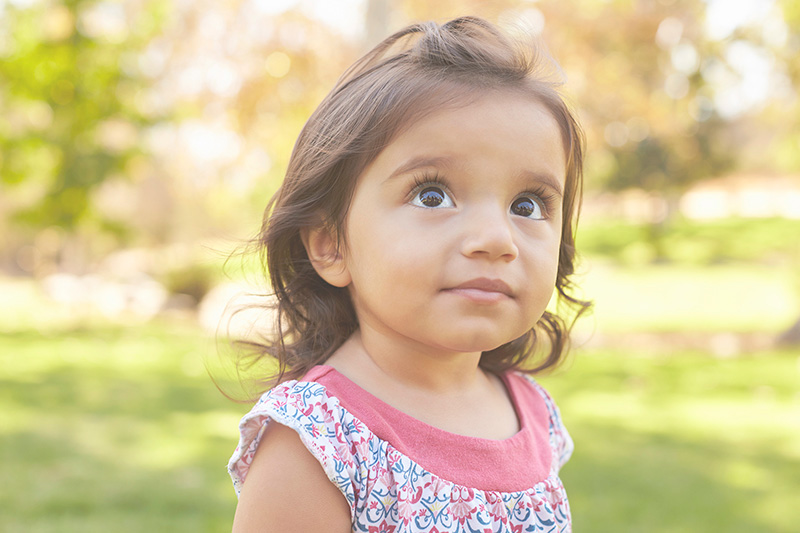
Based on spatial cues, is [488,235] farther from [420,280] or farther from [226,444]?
[226,444]

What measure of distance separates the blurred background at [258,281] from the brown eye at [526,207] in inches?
19.4

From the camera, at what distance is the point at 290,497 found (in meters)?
1.29

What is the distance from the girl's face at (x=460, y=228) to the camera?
4.33 feet

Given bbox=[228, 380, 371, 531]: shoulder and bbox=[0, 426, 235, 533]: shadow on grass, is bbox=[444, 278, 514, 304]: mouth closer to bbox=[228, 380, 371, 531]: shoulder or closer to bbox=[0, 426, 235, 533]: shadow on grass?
bbox=[228, 380, 371, 531]: shoulder

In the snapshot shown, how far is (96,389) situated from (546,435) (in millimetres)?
4863

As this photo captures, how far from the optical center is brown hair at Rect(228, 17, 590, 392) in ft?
4.60

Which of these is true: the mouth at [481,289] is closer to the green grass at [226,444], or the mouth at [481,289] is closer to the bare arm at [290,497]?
the bare arm at [290,497]

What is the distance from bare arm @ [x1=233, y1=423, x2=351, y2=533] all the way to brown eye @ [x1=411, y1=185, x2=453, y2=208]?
0.44 m

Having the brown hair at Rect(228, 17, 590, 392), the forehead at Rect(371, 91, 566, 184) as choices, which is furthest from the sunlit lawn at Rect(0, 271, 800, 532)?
the forehead at Rect(371, 91, 566, 184)

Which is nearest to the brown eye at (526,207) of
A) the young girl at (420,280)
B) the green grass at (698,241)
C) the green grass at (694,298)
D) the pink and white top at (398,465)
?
the young girl at (420,280)

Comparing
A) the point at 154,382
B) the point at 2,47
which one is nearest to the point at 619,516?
the point at 154,382

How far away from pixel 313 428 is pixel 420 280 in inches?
11.9

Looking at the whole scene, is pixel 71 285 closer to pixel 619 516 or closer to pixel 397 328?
pixel 619 516

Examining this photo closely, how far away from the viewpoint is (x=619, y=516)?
3514 millimetres
